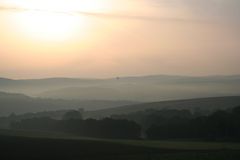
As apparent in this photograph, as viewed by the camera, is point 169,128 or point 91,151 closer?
point 91,151

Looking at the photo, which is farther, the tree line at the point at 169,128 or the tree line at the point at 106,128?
the tree line at the point at 106,128

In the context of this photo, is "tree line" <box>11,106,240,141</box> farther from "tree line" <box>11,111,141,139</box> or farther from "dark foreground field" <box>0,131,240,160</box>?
"dark foreground field" <box>0,131,240,160</box>

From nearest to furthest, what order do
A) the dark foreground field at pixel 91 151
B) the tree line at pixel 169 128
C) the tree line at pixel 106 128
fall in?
the dark foreground field at pixel 91 151
the tree line at pixel 169 128
the tree line at pixel 106 128

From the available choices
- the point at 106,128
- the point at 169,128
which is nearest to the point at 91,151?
the point at 169,128

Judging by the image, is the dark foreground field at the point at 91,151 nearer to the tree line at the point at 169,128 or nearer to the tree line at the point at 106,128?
the tree line at the point at 169,128

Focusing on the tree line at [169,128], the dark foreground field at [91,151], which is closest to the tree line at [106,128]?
the tree line at [169,128]

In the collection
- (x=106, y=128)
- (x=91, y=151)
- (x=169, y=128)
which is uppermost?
(x=106, y=128)

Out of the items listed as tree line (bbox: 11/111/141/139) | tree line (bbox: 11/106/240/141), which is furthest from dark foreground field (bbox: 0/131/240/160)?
tree line (bbox: 11/111/141/139)

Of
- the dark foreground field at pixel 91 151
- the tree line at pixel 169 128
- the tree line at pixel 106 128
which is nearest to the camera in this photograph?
the dark foreground field at pixel 91 151

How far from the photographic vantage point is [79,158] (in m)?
41.5

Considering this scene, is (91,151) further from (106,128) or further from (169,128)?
(106,128)

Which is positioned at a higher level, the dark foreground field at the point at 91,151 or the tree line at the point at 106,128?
the tree line at the point at 106,128

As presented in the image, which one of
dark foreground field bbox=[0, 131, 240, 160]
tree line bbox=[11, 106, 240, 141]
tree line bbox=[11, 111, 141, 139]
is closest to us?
dark foreground field bbox=[0, 131, 240, 160]

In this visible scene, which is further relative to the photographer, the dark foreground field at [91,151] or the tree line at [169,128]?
the tree line at [169,128]
